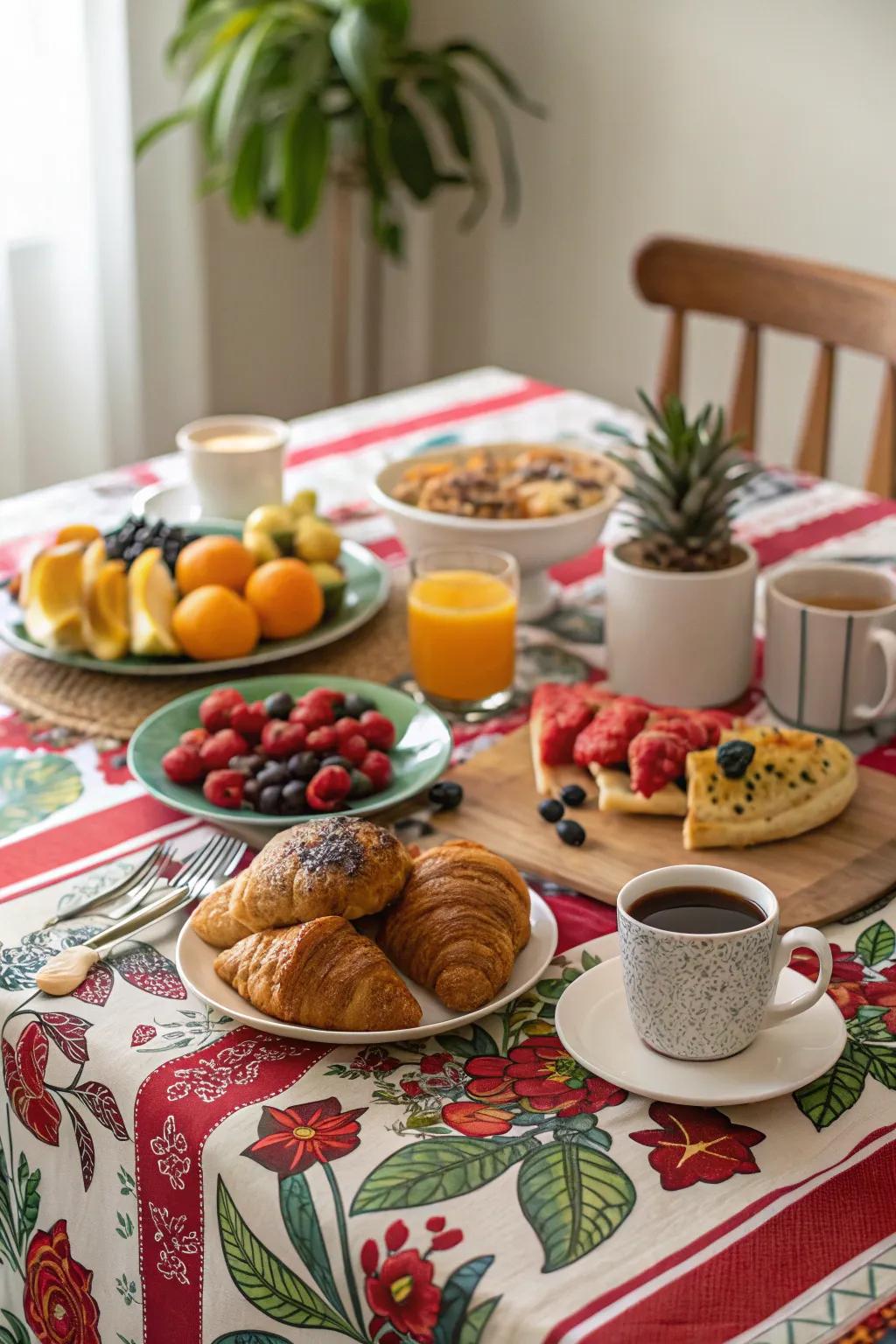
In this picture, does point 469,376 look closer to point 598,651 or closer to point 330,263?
point 598,651

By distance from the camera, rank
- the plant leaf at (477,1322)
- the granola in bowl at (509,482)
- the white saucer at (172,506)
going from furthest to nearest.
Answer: the white saucer at (172,506) < the granola in bowl at (509,482) < the plant leaf at (477,1322)

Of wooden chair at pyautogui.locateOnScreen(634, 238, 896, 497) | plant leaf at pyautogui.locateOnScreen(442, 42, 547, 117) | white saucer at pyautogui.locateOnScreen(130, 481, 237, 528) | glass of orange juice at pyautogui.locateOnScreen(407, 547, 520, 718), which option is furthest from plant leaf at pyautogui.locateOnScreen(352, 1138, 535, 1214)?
plant leaf at pyautogui.locateOnScreen(442, 42, 547, 117)

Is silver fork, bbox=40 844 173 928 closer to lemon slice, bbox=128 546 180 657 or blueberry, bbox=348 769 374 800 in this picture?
blueberry, bbox=348 769 374 800

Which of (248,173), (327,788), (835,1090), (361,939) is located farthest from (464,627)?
(248,173)

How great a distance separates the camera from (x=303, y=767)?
112 cm

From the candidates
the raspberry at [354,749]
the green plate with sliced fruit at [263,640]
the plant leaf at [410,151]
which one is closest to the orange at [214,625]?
the green plate with sliced fruit at [263,640]

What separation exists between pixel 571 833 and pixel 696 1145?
12.6 inches

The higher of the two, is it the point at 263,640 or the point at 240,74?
the point at 240,74

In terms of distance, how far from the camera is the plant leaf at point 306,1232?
75 cm

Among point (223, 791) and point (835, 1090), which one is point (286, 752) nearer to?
point (223, 791)

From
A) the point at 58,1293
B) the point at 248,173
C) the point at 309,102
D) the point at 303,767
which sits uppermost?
the point at 309,102

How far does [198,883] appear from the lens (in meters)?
1.04

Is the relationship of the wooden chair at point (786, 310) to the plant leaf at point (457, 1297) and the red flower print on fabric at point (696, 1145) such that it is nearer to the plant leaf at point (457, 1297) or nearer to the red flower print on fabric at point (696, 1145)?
the red flower print on fabric at point (696, 1145)

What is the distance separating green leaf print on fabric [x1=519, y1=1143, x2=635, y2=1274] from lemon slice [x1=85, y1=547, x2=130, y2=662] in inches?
28.3
